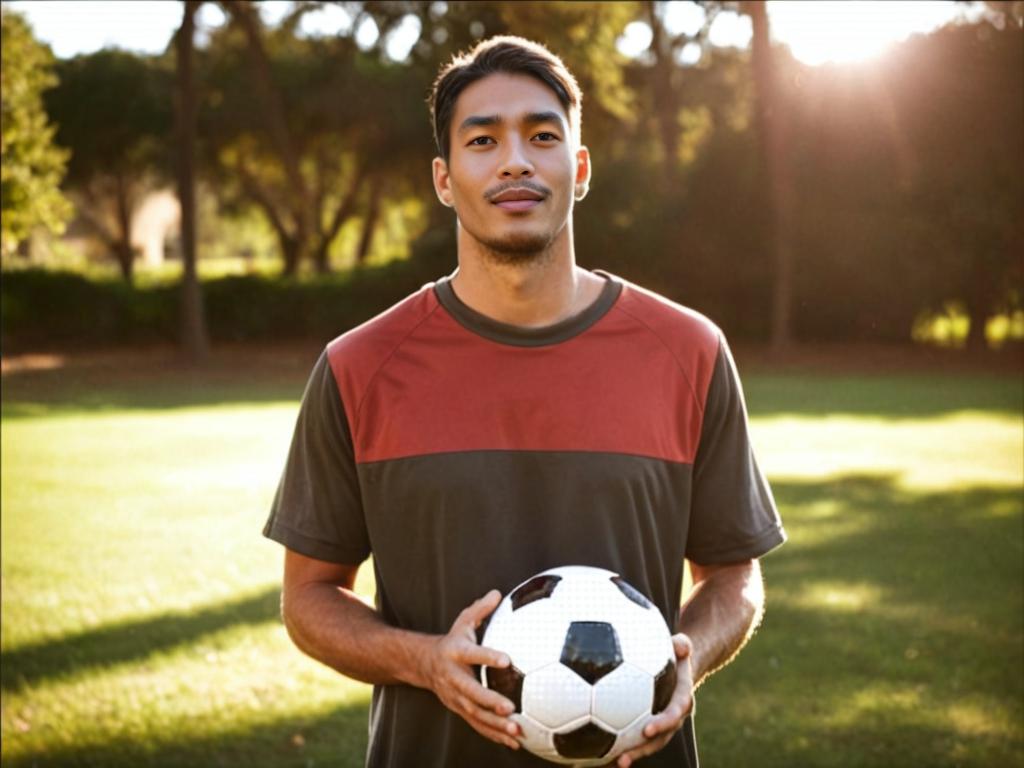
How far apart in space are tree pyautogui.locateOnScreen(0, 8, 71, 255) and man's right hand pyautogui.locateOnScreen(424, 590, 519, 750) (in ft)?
21.3

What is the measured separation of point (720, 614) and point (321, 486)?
37.9 inches

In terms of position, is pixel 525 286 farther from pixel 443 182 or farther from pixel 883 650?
pixel 883 650

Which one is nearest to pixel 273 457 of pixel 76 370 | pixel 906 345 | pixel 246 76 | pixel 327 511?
pixel 327 511

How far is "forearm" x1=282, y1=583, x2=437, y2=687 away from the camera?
2387 mm

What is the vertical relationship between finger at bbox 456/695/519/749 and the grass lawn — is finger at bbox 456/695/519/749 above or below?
above

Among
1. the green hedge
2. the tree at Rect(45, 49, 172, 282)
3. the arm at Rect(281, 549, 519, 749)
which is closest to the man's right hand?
the arm at Rect(281, 549, 519, 749)

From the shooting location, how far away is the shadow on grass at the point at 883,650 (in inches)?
207

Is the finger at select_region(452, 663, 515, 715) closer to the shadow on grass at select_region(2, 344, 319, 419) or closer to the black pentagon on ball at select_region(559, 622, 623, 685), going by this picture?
the black pentagon on ball at select_region(559, 622, 623, 685)

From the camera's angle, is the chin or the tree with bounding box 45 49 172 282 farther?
the tree with bounding box 45 49 172 282

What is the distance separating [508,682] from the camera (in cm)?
222

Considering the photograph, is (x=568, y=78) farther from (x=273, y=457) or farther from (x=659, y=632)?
(x=273, y=457)

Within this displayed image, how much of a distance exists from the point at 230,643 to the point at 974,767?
419cm

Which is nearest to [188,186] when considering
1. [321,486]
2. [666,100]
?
[666,100]

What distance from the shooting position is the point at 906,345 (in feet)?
86.0
